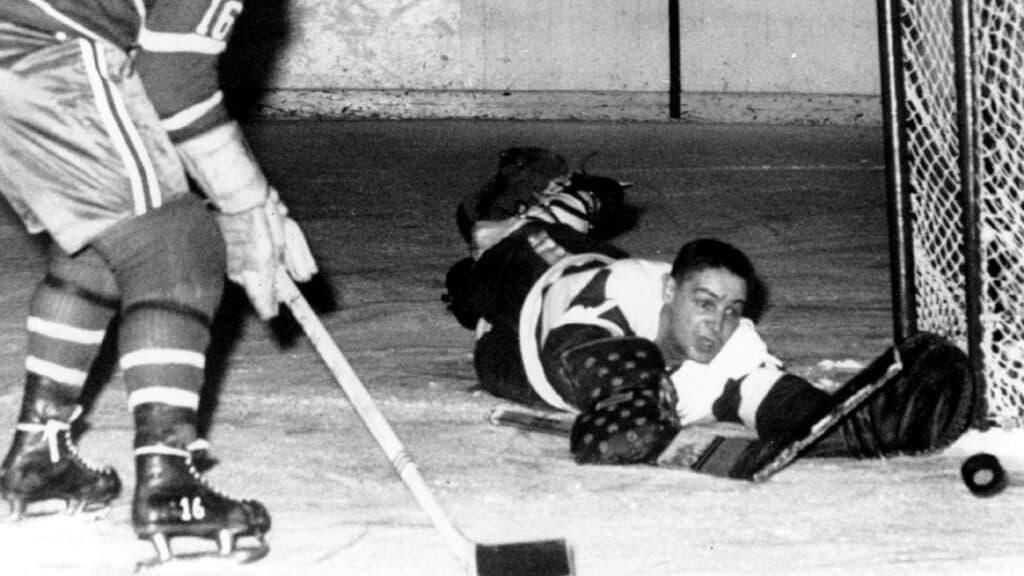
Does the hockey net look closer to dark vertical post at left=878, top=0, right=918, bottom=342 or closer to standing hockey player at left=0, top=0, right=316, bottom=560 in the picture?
dark vertical post at left=878, top=0, right=918, bottom=342

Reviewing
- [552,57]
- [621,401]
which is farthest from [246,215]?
[552,57]

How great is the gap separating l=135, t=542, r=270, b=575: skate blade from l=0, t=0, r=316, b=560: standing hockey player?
0.06ft

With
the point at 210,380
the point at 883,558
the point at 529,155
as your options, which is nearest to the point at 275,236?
the point at 883,558

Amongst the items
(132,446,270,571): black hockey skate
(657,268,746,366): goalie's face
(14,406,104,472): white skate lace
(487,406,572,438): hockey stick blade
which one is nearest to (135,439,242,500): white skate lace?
(132,446,270,571): black hockey skate

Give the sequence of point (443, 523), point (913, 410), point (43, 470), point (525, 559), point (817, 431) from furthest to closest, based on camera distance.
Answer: point (913, 410), point (817, 431), point (43, 470), point (443, 523), point (525, 559)

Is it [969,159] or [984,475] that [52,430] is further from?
[969,159]

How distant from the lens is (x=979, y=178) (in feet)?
13.9

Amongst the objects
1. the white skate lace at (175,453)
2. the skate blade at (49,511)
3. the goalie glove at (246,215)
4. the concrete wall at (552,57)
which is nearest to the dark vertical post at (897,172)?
the goalie glove at (246,215)

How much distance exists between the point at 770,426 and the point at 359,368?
1.44m

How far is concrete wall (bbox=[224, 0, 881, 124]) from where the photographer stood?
572 inches

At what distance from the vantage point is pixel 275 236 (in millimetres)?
3531

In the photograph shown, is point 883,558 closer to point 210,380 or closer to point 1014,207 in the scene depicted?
point 1014,207

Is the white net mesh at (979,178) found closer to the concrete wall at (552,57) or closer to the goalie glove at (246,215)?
the goalie glove at (246,215)

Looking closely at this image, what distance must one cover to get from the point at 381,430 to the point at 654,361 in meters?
0.86
